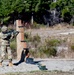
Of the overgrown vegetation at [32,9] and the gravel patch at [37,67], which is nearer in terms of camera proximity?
the gravel patch at [37,67]

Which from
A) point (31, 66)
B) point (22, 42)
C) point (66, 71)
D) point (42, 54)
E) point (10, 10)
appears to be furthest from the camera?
point (10, 10)

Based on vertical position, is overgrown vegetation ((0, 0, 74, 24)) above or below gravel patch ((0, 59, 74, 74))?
below

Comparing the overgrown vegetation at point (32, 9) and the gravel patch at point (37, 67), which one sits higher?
the gravel patch at point (37, 67)

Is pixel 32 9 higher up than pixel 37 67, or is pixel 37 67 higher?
pixel 37 67

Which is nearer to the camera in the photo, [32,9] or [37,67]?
[37,67]

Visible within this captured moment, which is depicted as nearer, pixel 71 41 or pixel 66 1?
pixel 71 41

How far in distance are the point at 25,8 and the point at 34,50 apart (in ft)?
82.7

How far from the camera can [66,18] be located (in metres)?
47.9

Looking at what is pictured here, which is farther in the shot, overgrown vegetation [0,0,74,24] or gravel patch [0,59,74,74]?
overgrown vegetation [0,0,74,24]

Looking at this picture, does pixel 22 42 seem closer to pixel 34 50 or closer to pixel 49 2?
pixel 34 50

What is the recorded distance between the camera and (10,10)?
45.5m

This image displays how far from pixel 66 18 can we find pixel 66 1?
71.6 inches

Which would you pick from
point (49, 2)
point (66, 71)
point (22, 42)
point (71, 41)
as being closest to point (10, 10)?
point (49, 2)

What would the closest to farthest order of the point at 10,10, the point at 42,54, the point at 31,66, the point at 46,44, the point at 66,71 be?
1. the point at 66,71
2. the point at 31,66
3. the point at 42,54
4. the point at 46,44
5. the point at 10,10
